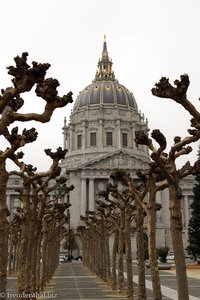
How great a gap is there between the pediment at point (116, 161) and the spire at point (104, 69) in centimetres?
3923

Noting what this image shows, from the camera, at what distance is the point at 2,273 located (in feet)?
35.8

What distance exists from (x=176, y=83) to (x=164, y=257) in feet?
183

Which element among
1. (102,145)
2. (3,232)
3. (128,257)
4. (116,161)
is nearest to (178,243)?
(3,232)

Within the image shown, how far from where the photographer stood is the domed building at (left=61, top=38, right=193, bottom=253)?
9444 cm

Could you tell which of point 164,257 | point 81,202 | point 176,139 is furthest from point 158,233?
point 176,139

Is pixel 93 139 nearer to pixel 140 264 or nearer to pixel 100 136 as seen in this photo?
pixel 100 136

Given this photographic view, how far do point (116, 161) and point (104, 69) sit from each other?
156 ft

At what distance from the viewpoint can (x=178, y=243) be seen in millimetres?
11398

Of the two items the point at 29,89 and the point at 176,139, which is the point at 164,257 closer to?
the point at 176,139

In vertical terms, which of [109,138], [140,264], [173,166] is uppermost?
[109,138]

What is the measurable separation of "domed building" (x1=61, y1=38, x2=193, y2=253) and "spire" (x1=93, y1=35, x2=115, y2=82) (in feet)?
0.94

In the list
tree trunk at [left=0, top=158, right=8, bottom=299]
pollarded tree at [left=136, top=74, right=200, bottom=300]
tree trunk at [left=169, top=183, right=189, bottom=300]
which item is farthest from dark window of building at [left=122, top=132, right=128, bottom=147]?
tree trunk at [left=0, top=158, right=8, bottom=299]

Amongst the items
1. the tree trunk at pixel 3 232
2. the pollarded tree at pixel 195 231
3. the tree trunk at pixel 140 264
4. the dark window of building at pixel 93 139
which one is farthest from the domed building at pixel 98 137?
the tree trunk at pixel 3 232

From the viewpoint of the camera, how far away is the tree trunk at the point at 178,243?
10859 millimetres
